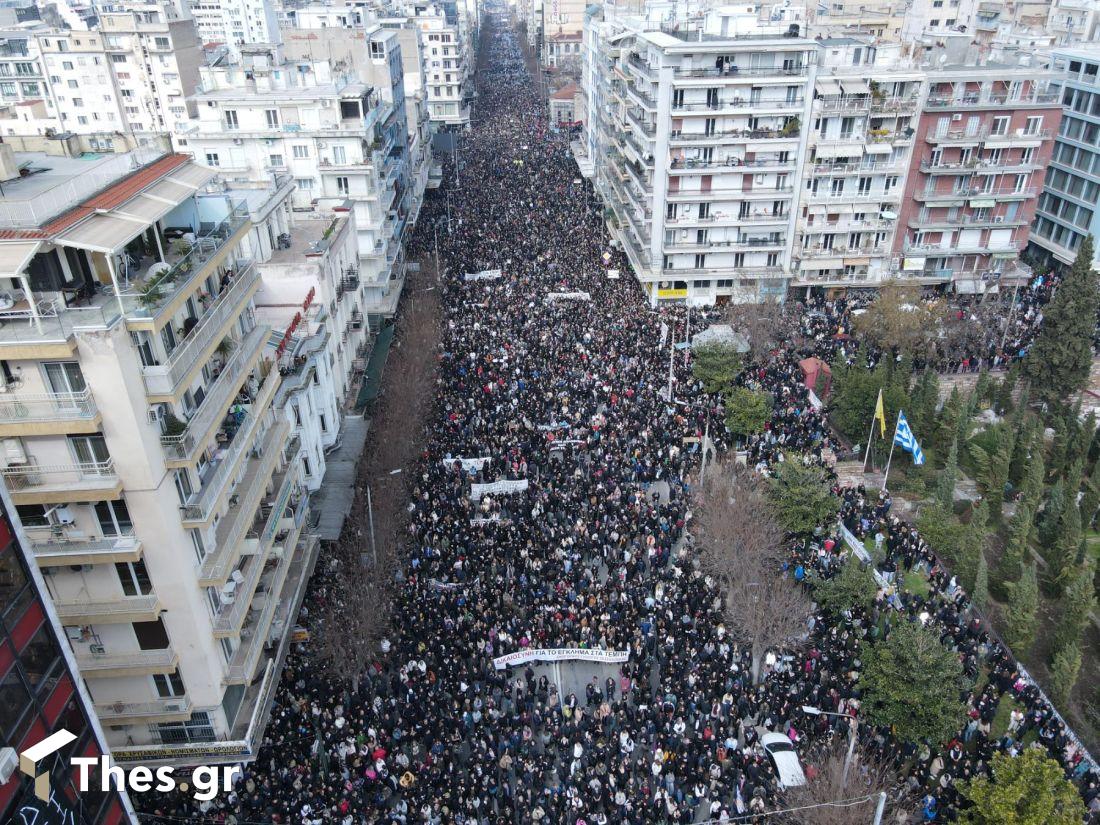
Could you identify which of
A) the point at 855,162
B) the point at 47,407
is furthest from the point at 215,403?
the point at 855,162

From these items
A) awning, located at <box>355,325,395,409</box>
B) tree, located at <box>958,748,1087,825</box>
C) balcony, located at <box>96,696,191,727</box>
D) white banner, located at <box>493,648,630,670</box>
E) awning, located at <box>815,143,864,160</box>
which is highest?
awning, located at <box>815,143,864,160</box>

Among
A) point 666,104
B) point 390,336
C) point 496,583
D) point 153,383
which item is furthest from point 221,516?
point 666,104

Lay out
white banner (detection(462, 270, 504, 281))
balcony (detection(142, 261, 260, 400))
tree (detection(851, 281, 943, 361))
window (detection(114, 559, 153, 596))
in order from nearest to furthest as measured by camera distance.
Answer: balcony (detection(142, 261, 260, 400)) → window (detection(114, 559, 153, 596)) → tree (detection(851, 281, 943, 361)) → white banner (detection(462, 270, 504, 281))

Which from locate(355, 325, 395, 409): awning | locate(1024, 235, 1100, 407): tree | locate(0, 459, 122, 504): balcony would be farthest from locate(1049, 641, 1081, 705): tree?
locate(355, 325, 395, 409): awning

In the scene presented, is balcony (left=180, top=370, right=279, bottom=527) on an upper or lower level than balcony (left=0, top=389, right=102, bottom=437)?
lower

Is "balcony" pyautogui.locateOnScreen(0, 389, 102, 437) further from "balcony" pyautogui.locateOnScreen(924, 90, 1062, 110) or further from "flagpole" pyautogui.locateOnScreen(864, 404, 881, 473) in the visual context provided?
"balcony" pyautogui.locateOnScreen(924, 90, 1062, 110)

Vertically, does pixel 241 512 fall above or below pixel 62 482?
below

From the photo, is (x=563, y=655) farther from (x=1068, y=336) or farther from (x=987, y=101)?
(x=987, y=101)
